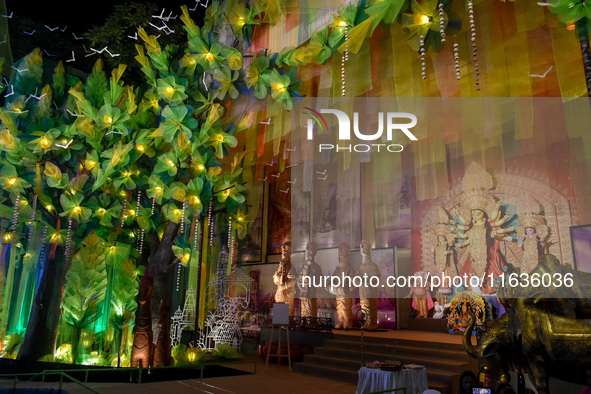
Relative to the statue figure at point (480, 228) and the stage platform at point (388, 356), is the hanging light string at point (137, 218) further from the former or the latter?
the statue figure at point (480, 228)

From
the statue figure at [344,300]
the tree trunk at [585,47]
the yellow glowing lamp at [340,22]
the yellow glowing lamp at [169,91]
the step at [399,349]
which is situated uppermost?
Answer: the yellow glowing lamp at [169,91]

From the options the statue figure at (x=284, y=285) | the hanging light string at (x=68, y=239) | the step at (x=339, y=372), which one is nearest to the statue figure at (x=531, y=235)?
the step at (x=339, y=372)

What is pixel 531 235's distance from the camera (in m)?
7.59

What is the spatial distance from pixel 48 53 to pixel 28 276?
4175 mm

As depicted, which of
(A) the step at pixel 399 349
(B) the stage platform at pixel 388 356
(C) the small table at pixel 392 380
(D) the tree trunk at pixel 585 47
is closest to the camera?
(D) the tree trunk at pixel 585 47

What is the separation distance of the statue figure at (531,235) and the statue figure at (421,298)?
73.8 inches

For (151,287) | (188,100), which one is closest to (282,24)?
(188,100)

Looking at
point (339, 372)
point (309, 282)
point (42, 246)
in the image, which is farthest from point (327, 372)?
point (42, 246)

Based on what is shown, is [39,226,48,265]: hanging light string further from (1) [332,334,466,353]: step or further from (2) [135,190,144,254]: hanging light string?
(1) [332,334,466,353]: step

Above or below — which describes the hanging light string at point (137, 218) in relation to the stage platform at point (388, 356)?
above

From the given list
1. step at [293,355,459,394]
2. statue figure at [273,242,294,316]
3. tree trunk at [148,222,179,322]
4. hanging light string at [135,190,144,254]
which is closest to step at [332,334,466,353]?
step at [293,355,459,394]

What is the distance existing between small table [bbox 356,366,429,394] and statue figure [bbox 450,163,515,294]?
170 inches

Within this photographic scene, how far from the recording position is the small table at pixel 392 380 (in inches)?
161

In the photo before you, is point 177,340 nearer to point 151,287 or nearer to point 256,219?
point 151,287
